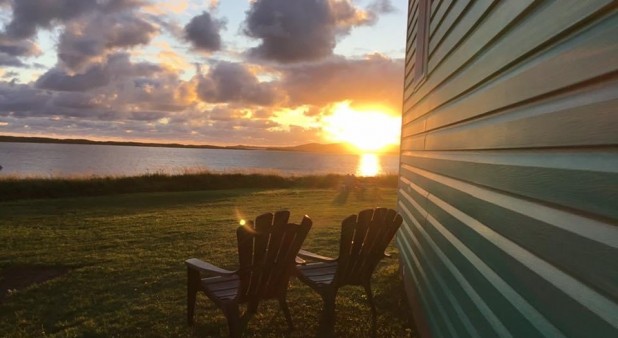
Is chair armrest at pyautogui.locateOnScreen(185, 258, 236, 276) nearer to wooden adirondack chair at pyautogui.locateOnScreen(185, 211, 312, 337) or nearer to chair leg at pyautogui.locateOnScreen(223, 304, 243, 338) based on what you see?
wooden adirondack chair at pyautogui.locateOnScreen(185, 211, 312, 337)

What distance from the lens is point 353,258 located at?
440 cm

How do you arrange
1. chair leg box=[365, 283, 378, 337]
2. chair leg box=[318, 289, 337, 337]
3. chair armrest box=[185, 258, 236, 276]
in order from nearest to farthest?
chair armrest box=[185, 258, 236, 276] < chair leg box=[318, 289, 337, 337] < chair leg box=[365, 283, 378, 337]

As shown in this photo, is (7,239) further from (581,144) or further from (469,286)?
(581,144)

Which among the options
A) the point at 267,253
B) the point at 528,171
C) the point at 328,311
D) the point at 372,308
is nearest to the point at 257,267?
the point at 267,253

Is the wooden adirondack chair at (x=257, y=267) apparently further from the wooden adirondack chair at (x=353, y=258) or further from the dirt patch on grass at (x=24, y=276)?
the dirt patch on grass at (x=24, y=276)

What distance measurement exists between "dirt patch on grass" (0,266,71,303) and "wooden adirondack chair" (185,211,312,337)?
3064 millimetres

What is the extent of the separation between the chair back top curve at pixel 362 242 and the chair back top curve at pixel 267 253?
42 centimetres

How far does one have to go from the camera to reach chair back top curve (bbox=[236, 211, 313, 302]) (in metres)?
3.84

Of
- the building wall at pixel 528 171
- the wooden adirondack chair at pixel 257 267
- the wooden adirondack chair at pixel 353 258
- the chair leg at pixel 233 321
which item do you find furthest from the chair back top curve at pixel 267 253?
the building wall at pixel 528 171

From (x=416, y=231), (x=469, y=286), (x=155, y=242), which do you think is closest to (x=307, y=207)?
(x=155, y=242)

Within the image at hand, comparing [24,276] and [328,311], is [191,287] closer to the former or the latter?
[328,311]

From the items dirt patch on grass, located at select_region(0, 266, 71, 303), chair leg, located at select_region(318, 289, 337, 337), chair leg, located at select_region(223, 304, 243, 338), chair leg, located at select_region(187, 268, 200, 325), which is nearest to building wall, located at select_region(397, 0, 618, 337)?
chair leg, located at select_region(318, 289, 337, 337)

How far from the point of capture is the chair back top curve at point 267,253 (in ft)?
12.6

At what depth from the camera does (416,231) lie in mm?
4875
